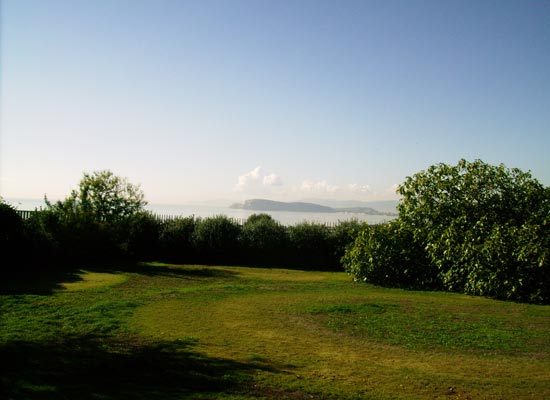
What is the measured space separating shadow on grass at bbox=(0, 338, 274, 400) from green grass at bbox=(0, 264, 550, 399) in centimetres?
2

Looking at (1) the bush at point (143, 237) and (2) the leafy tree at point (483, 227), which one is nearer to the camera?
(2) the leafy tree at point (483, 227)

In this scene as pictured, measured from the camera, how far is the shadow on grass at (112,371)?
5500 mm

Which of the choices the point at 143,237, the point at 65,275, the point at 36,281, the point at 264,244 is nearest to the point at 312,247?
the point at 264,244

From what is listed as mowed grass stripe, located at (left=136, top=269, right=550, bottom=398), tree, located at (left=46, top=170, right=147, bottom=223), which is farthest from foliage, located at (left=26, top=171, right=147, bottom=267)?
mowed grass stripe, located at (left=136, top=269, right=550, bottom=398)

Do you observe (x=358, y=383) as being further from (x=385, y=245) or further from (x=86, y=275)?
(x=86, y=275)

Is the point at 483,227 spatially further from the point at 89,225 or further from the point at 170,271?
the point at 89,225

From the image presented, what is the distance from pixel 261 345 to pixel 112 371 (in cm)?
282

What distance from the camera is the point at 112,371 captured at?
6.32 meters

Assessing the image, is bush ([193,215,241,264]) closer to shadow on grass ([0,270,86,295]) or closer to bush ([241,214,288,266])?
bush ([241,214,288,266])

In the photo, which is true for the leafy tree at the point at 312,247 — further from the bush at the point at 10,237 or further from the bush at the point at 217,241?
the bush at the point at 10,237

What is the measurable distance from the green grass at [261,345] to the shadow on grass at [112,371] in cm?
2

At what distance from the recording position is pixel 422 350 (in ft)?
27.1

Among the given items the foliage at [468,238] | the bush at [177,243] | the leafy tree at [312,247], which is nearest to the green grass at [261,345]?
the foliage at [468,238]

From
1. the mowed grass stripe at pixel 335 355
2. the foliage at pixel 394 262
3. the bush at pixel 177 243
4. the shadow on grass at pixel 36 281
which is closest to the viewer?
the mowed grass stripe at pixel 335 355
